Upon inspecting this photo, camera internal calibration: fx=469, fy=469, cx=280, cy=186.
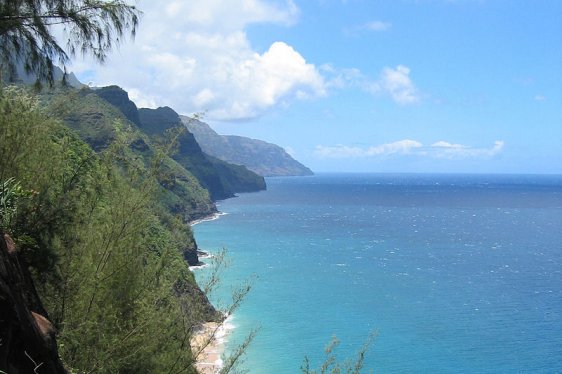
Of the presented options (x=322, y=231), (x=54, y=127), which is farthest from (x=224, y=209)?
(x=54, y=127)

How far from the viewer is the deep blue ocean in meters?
36.8

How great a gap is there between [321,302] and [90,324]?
4322 cm

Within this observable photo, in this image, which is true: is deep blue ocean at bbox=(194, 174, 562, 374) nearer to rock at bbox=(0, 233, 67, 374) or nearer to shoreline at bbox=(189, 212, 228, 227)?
shoreline at bbox=(189, 212, 228, 227)

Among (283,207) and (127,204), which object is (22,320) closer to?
(127,204)

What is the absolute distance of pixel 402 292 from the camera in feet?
172

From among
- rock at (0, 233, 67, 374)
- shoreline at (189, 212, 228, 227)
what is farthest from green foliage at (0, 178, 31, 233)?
shoreline at (189, 212, 228, 227)

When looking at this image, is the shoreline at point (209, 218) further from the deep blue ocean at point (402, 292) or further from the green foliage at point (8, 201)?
the green foliage at point (8, 201)

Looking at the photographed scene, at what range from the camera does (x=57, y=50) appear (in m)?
7.23

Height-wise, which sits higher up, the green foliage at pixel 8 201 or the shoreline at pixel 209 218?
the green foliage at pixel 8 201

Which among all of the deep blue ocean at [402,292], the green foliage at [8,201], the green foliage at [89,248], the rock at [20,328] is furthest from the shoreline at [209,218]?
the rock at [20,328]

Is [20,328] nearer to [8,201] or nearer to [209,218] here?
[8,201]

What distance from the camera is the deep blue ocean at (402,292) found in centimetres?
3684

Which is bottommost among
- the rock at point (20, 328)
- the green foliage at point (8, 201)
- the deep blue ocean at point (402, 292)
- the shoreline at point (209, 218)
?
the deep blue ocean at point (402, 292)

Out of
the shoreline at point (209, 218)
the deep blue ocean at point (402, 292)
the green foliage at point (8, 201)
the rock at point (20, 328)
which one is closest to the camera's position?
the rock at point (20, 328)
